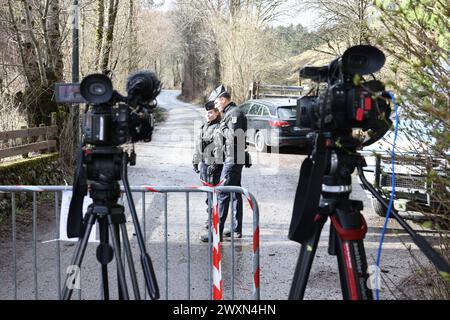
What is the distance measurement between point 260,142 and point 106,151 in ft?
46.9

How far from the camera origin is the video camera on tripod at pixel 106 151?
2.93 m

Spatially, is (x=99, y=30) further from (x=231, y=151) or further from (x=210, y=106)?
(x=231, y=151)

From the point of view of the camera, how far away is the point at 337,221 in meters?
2.69

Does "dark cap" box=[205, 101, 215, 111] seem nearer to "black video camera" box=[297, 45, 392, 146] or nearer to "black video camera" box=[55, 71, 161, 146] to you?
"black video camera" box=[55, 71, 161, 146]

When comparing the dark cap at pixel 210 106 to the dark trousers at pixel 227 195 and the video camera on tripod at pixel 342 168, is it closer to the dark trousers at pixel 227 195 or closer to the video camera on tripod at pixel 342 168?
the dark trousers at pixel 227 195

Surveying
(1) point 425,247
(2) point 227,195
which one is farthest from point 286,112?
(1) point 425,247

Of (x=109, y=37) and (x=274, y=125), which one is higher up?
(x=109, y=37)

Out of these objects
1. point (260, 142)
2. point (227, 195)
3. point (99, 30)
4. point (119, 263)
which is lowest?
point (227, 195)

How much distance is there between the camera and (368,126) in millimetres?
2736

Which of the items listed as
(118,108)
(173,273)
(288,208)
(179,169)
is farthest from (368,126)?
(179,169)

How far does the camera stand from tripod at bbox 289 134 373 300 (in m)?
2.61

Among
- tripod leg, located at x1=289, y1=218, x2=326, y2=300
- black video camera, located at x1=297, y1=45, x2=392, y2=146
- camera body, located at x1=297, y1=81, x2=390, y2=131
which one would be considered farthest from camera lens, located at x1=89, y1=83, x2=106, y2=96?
tripod leg, located at x1=289, y1=218, x2=326, y2=300
